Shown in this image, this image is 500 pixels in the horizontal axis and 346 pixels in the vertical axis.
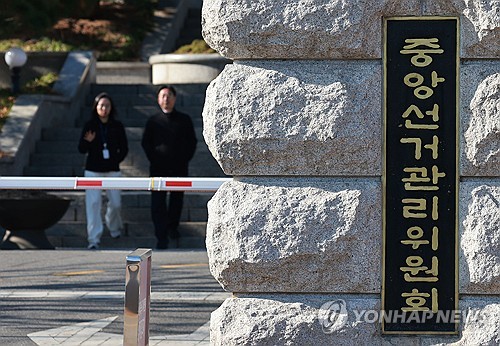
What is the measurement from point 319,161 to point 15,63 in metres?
13.8

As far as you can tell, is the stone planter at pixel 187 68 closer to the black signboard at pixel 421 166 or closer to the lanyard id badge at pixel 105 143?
the lanyard id badge at pixel 105 143

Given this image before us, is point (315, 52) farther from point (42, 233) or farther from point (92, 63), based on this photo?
point (92, 63)

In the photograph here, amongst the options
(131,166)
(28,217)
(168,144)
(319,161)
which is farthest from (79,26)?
(319,161)

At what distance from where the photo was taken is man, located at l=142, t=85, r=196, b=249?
15.3m

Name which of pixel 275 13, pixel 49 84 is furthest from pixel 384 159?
pixel 49 84

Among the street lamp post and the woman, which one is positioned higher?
the street lamp post

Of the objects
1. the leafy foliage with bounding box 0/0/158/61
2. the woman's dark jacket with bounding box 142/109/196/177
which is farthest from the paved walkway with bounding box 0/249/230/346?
the leafy foliage with bounding box 0/0/158/61

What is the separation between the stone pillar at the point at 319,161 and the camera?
6.66m

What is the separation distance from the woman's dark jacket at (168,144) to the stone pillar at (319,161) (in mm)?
8606

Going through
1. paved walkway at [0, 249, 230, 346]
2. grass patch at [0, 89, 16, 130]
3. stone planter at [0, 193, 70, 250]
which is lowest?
paved walkway at [0, 249, 230, 346]

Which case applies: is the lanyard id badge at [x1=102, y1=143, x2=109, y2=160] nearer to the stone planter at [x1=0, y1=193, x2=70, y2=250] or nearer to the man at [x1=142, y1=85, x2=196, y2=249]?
the man at [x1=142, y1=85, x2=196, y2=249]

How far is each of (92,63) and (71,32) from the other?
4.02 metres

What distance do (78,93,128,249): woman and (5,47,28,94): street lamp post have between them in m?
4.63

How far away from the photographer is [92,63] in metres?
21.9
